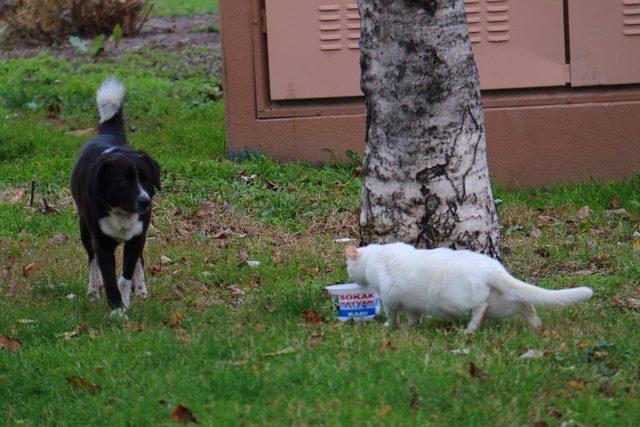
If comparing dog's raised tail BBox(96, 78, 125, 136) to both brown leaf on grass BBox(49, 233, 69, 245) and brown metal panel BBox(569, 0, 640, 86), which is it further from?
brown metal panel BBox(569, 0, 640, 86)

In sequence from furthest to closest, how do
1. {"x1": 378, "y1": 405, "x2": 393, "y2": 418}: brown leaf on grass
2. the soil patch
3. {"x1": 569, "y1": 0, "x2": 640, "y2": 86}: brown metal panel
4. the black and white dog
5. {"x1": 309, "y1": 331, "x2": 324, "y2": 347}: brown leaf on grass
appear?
1. the soil patch
2. {"x1": 569, "y1": 0, "x2": 640, "y2": 86}: brown metal panel
3. the black and white dog
4. {"x1": 309, "y1": 331, "x2": 324, "y2": 347}: brown leaf on grass
5. {"x1": 378, "y1": 405, "x2": 393, "y2": 418}: brown leaf on grass

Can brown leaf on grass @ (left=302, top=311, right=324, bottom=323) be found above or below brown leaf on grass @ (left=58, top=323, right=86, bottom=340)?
above

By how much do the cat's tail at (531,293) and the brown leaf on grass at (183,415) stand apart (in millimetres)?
1632

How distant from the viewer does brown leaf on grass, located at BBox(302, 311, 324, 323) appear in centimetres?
570

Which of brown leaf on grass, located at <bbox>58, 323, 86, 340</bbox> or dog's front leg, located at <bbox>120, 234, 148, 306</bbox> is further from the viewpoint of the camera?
dog's front leg, located at <bbox>120, 234, 148, 306</bbox>

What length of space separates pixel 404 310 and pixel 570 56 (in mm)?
5034

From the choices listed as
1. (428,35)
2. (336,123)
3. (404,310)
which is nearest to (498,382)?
(404,310)

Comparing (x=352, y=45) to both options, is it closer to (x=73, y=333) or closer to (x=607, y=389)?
(x=73, y=333)

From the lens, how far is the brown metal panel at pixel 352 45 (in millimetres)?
9680

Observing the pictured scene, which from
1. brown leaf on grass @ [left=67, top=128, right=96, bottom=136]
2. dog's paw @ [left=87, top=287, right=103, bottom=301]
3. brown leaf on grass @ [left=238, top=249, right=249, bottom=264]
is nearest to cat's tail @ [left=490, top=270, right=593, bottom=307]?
brown leaf on grass @ [left=238, top=249, right=249, bottom=264]

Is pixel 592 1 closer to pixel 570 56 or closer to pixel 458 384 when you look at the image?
pixel 570 56

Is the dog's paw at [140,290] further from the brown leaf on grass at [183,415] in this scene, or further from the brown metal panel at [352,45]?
the brown metal panel at [352,45]

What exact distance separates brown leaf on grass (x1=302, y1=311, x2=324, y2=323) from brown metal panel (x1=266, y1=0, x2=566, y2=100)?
14.1 feet

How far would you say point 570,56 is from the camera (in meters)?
9.66
